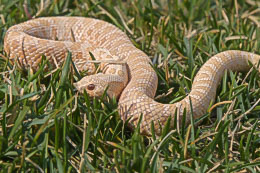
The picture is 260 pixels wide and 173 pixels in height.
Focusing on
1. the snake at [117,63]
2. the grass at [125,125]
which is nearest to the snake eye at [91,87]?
the snake at [117,63]

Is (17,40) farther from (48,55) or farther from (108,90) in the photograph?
(108,90)

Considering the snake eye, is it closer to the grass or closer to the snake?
the snake

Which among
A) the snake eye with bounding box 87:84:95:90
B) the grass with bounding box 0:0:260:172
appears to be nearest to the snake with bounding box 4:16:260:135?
the snake eye with bounding box 87:84:95:90

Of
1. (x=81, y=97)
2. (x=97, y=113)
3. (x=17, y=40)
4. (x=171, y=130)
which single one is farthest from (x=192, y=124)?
(x=17, y=40)

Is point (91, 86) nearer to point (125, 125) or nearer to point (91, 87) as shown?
point (91, 87)

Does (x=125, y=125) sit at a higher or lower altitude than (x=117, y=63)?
lower

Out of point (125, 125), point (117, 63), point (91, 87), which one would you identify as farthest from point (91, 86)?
point (117, 63)

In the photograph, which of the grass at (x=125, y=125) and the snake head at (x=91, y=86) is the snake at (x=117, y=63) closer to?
the snake head at (x=91, y=86)
